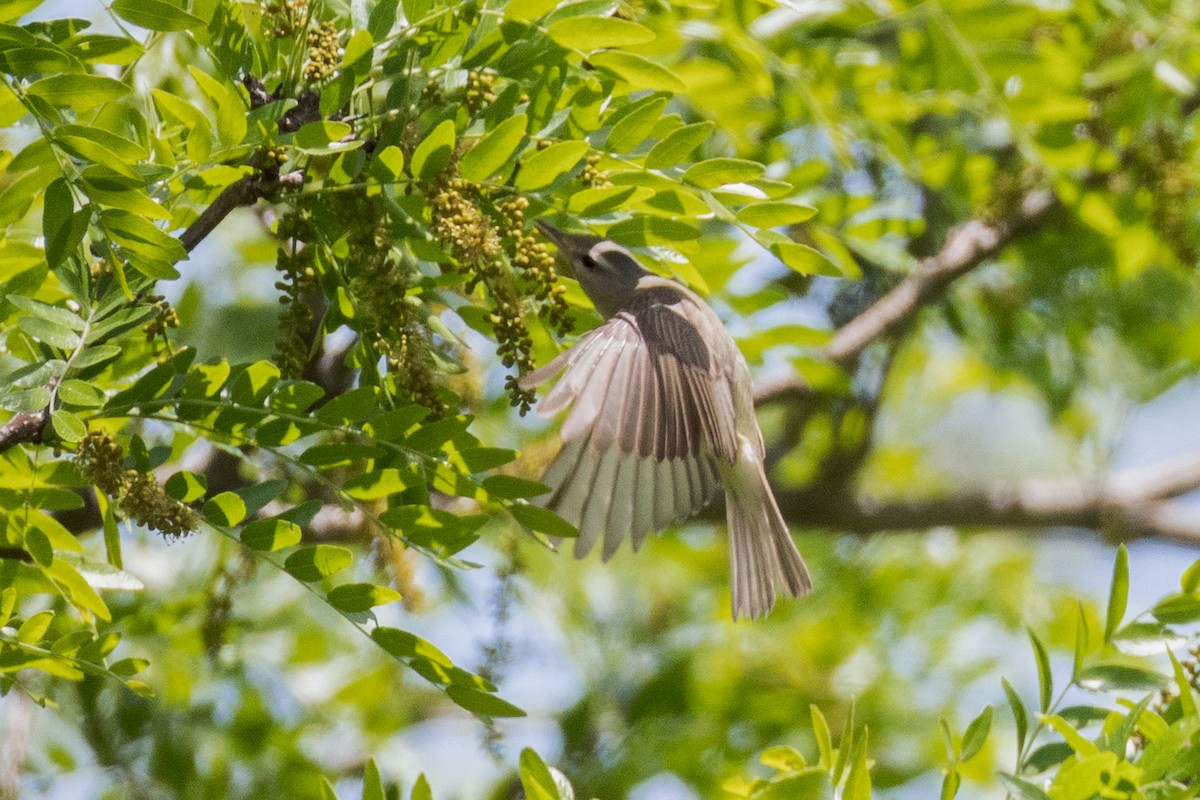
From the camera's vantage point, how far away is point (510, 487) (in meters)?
1.79

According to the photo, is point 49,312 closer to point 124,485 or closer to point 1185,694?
point 124,485

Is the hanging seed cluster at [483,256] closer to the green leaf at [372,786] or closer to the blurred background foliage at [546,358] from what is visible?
the blurred background foliage at [546,358]

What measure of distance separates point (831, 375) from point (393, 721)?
1.51m

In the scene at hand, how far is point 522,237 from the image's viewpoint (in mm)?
1742

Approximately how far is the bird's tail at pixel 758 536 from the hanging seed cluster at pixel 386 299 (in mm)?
1362

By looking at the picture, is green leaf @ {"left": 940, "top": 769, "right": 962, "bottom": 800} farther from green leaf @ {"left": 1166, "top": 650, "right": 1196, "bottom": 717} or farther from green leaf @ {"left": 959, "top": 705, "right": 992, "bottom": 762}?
green leaf @ {"left": 1166, "top": 650, "right": 1196, "bottom": 717}

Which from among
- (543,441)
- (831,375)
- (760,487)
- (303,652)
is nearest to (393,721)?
(303,652)

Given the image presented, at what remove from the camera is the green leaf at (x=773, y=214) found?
6.23 feet

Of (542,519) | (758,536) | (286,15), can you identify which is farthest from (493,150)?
(758,536)

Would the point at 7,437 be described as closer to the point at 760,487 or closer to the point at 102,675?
the point at 102,675

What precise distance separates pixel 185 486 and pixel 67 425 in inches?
8.7

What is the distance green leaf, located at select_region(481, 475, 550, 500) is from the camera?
5.84 ft

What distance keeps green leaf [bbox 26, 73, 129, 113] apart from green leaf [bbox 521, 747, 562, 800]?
92 cm

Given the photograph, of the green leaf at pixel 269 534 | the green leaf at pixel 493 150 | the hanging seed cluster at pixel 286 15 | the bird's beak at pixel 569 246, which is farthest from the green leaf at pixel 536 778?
the bird's beak at pixel 569 246
